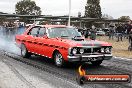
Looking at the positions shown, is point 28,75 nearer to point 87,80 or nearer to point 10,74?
point 10,74

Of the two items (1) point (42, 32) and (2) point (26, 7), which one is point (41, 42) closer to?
(1) point (42, 32)

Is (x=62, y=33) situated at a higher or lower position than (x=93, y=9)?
lower

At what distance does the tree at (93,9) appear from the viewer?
91.6m

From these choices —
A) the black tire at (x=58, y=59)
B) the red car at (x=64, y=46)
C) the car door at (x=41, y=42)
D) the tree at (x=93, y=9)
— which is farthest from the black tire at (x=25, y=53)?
the tree at (x=93, y=9)

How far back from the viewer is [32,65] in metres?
11.1

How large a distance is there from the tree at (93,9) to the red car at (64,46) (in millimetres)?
79297

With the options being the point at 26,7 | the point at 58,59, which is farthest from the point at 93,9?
the point at 58,59

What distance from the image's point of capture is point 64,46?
10.1 meters

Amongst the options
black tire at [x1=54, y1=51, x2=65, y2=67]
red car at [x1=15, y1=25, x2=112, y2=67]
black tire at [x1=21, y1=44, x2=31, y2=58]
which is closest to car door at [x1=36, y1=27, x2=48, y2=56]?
red car at [x1=15, y1=25, x2=112, y2=67]

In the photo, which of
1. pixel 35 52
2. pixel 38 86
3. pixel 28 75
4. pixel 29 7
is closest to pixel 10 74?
pixel 28 75

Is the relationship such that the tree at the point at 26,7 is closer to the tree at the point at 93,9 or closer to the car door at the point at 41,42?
the tree at the point at 93,9

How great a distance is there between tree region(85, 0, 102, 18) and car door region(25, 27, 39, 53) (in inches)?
3090

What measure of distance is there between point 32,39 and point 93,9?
264 ft

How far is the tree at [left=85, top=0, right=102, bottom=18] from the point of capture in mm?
91600
